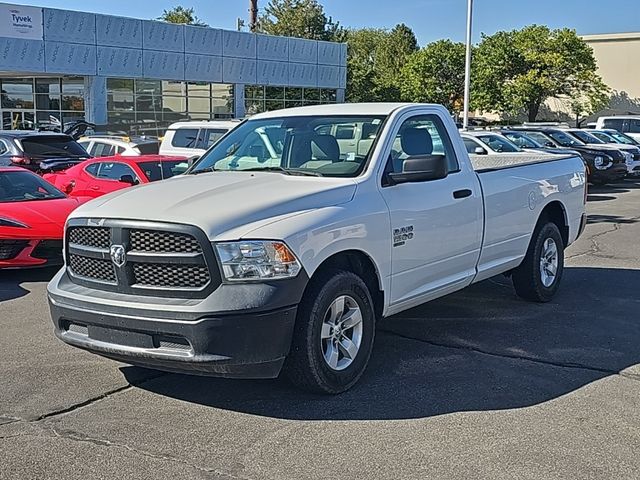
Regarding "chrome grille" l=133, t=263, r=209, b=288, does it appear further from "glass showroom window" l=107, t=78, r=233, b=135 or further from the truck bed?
"glass showroom window" l=107, t=78, r=233, b=135

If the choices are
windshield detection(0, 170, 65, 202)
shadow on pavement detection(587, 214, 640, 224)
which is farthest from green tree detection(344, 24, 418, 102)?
windshield detection(0, 170, 65, 202)

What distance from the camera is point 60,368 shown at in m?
5.85

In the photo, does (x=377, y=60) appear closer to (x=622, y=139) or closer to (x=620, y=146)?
(x=622, y=139)

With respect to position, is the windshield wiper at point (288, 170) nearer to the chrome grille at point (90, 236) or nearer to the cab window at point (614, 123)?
the chrome grille at point (90, 236)

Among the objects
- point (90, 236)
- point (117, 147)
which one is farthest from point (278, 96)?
point (90, 236)

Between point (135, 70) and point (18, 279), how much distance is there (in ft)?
84.7

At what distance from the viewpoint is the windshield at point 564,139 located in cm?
2295

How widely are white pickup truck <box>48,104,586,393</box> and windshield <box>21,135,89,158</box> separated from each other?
9.72m

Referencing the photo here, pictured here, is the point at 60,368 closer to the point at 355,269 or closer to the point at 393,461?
the point at 355,269

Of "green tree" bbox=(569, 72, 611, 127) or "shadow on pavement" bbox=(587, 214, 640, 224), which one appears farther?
"green tree" bbox=(569, 72, 611, 127)

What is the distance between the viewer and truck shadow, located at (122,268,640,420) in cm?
511

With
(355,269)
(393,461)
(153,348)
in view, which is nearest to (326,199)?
(355,269)

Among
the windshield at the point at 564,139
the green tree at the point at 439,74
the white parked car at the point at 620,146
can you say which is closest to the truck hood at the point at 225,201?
the windshield at the point at 564,139

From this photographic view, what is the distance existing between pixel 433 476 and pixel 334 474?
0.51 meters
